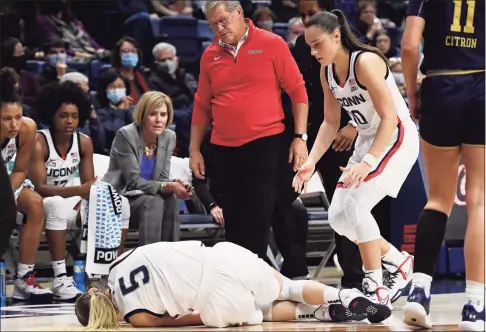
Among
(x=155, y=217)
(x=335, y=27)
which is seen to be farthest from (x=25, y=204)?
(x=335, y=27)

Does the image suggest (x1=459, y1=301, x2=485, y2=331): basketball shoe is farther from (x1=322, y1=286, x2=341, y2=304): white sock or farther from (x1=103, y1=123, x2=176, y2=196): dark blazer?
(x1=103, y1=123, x2=176, y2=196): dark blazer

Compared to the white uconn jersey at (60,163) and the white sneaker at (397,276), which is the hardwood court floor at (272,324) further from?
the white uconn jersey at (60,163)

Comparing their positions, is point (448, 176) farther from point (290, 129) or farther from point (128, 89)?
point (128, 89)

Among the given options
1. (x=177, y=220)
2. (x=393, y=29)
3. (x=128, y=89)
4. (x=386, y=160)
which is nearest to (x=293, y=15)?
(x=393, y=29)

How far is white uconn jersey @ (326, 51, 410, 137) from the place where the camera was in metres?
5.02

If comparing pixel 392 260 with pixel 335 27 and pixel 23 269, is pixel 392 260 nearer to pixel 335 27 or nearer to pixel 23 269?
pixel 335 27

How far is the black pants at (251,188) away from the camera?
5.55 metres

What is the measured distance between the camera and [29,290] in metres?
6.70

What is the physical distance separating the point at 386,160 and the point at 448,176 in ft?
1.43

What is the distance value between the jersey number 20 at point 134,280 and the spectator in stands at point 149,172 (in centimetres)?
207

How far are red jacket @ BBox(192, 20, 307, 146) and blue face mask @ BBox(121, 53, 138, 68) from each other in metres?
3.90

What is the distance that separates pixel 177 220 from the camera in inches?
275

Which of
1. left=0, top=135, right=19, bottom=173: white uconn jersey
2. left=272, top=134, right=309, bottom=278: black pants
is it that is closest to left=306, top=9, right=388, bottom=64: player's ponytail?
left=272, top=134, right=309, bottom=278: black pants

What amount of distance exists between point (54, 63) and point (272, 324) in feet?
17.5
